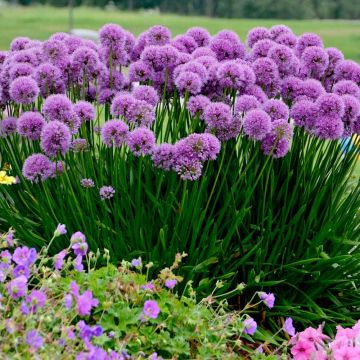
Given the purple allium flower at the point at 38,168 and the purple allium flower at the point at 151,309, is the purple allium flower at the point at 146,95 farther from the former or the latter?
the purple allium flower at the point at 151,309

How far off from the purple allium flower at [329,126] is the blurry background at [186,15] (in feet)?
99.2

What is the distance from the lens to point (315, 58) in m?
3.65

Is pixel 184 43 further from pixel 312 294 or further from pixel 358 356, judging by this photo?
pixel 358 356

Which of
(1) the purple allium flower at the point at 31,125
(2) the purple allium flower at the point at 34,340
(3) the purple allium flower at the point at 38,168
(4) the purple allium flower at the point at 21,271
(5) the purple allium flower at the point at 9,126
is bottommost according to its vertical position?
(2) the purple allium flower at the point at 34,340

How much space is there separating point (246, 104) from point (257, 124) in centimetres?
18

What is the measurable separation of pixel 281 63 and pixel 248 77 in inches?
10.4

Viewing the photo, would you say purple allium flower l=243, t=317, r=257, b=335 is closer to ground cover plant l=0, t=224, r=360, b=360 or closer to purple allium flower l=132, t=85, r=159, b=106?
ground cover plant l=0, t=224, r=360, b=360

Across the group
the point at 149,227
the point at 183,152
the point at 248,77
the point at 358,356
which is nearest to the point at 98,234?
the point at 149,227

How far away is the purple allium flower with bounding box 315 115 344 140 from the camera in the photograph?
3225mm

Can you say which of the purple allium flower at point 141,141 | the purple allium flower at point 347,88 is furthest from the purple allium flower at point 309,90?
the purple allium flower at point 141,141

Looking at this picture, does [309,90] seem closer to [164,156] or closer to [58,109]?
[164,156]

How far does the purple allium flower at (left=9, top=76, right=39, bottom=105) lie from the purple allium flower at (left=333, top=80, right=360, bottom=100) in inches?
57.2

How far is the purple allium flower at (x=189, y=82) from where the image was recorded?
3.28m

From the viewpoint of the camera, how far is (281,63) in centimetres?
358
